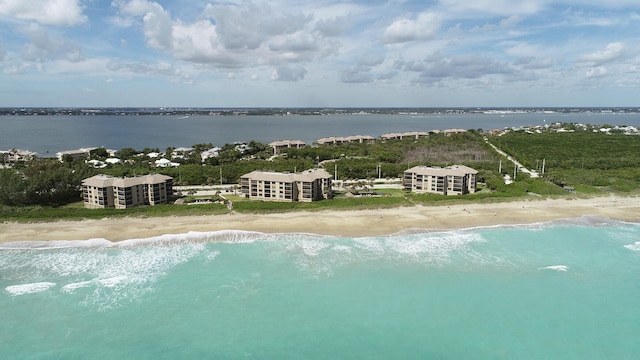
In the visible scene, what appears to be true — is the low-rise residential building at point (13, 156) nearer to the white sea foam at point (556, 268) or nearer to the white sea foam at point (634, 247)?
the white sea foam at point (556, 268)

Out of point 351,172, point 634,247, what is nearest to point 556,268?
point 634,247

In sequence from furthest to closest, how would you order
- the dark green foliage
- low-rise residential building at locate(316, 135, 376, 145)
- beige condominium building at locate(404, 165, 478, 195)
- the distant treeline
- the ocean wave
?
1. low-rise residential building at locate(316, 135, 376, 145)
2. beige condominium building at locate(404, 165, 478, 195)
3. the distant treeline
4. the dark green foliage
5. the ocean wave

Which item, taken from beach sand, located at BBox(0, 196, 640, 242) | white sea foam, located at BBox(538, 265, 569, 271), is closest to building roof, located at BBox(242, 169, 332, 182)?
beach sand, located at BBox(0, 196, 640, 242)

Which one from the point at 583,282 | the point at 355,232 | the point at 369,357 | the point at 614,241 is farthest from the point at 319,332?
the point at 614,241

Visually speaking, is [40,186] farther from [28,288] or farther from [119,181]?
[28,288]

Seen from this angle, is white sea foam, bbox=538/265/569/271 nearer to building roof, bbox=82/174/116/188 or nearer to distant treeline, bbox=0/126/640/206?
distant treeline, bbox=0/126/640/206

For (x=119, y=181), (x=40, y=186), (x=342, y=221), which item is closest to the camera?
(x=342, y=221)

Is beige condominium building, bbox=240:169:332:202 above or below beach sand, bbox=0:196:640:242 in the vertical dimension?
above

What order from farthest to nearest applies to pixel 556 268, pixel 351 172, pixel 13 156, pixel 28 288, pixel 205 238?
pixel 13 156 → pixel 351 172 → pixel 205 238 → pixel 556 268 → pixel 28 288
